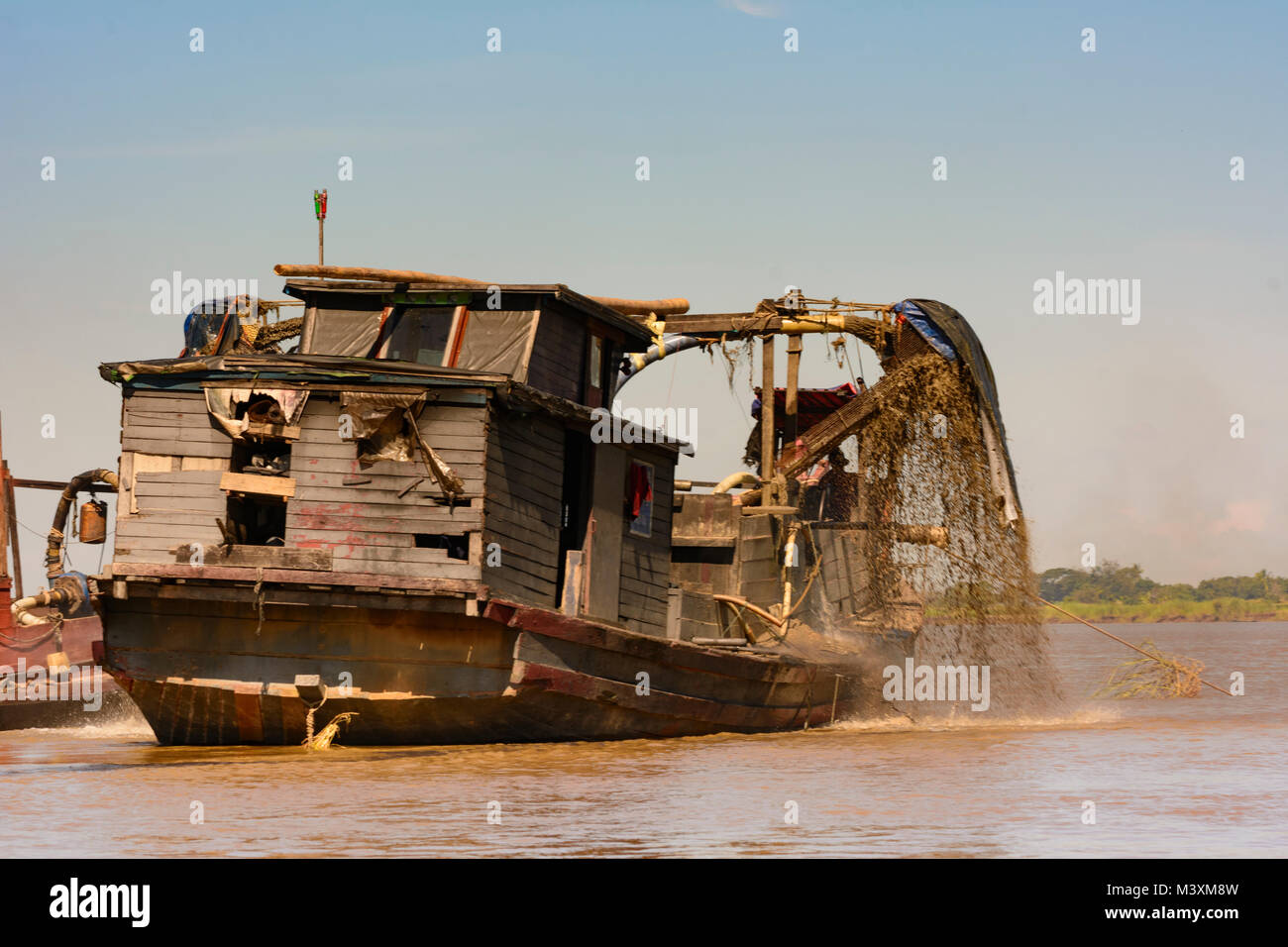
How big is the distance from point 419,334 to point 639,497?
3679 mm

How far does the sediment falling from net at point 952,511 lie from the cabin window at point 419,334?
7199 mm

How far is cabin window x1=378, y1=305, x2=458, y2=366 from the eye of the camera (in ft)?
63.9

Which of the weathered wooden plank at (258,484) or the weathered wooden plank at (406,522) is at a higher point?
the weathered wooden plank at (258,484)

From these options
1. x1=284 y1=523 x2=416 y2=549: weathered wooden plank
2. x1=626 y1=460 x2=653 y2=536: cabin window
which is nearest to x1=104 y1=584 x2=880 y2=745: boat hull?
x1=284 y1=523 x2=416 y2=549: weathered wooden plank

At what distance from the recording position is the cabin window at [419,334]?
19484mm

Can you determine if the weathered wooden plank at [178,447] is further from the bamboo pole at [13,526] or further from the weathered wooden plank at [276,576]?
the bamboo pole at [13,526]

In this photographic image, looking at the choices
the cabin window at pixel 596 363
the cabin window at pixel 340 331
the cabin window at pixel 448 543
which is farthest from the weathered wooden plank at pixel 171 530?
the cabin window at pixel 596 363

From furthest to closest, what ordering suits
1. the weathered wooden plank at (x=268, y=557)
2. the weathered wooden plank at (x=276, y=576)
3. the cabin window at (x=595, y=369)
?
1. the cabin window at (x=595, y=369)
2. the weathered wooden plank at (x=268, y=557)
3. the weathered wooden plank at (x=276, y=576)

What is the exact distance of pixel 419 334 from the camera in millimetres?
19688

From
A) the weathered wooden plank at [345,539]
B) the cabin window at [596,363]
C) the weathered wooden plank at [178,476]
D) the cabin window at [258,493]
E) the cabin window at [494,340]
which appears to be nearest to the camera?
the weathered wooden plank at [345,539]

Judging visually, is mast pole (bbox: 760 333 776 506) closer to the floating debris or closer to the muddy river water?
the muddy river water

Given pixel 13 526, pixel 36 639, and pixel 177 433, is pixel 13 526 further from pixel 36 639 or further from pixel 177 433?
pixel 177 433

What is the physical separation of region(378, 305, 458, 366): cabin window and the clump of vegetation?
14133 mm

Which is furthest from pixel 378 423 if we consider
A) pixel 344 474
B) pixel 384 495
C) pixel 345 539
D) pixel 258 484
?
pixel 258 484
